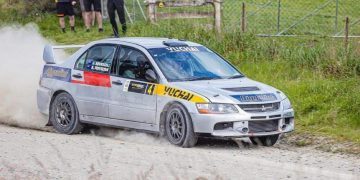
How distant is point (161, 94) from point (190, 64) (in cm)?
88

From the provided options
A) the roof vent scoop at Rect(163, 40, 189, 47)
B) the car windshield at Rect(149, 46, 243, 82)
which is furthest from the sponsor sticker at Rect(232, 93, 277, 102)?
the roof vent scoop at Rect(163, 40, 189, 47)

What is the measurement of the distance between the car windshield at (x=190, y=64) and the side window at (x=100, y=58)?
74 cm

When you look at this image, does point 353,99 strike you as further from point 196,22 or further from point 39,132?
point 196,22

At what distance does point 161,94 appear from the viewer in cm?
1235

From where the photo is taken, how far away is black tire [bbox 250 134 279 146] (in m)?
12.4

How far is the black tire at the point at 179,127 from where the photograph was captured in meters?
11.8

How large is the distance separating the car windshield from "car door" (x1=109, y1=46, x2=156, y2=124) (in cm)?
25

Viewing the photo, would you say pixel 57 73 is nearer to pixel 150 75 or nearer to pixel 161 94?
pixel 150 75

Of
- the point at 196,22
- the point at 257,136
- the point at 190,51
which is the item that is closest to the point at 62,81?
the point at 190,51

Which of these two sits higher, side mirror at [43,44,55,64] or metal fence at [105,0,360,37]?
side mirror at [43,44,55,64]

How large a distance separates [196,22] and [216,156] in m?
Answer: 10.4

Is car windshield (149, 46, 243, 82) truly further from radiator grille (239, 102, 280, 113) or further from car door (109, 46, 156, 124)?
radiator grille (239, 102, 280, 113)

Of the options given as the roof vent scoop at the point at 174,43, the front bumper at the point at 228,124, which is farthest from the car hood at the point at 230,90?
the roof vent scoop at the point at 174,43

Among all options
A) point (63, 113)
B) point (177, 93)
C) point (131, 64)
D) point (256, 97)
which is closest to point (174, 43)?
point (131, 64)
